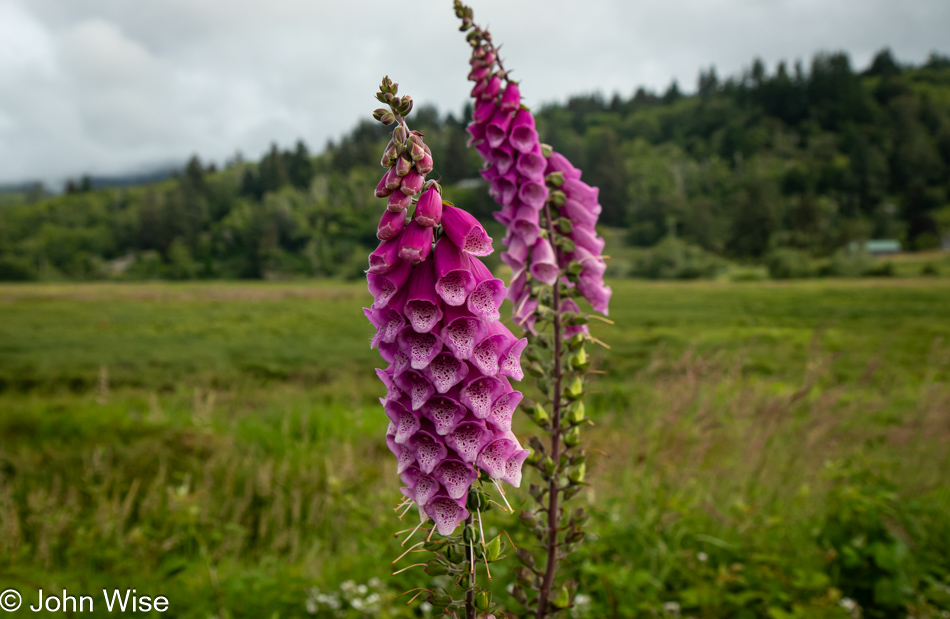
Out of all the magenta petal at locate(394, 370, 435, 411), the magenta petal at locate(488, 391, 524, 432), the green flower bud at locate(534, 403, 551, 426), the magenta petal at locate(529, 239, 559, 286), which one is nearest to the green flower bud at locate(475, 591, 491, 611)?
the magenta petal at locate(488, 391, 524, 432)

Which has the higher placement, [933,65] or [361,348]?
[933,65]

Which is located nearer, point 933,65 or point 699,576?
point 699,576

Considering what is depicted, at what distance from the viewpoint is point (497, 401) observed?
1425 mm

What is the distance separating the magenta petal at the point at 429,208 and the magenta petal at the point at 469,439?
52cm

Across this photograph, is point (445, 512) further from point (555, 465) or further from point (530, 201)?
point (530, 201)

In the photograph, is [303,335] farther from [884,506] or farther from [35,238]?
[35,238]

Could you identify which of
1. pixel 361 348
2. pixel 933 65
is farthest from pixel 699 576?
pixel 933 65

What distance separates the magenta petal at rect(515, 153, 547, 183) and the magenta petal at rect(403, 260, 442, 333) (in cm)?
98

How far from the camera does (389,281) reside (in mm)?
1432

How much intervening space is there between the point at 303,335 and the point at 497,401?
22.0 metres

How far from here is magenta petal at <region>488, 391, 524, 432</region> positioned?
1407 millimetres

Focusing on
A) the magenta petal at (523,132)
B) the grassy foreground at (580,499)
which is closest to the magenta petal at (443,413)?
the magenta petal at (523,132)

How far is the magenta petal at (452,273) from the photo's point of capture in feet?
4.46

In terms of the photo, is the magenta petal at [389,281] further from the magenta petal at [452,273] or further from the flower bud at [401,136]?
the flower bud at [401,136]
